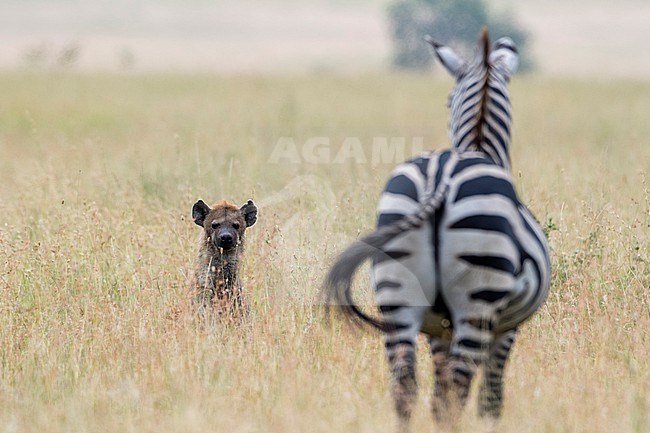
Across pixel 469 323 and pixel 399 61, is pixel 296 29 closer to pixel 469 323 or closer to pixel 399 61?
pixel 399 61

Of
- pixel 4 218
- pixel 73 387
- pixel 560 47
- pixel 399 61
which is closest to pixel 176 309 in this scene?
pixel 73 387

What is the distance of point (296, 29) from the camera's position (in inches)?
3851

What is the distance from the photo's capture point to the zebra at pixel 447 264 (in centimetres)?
431

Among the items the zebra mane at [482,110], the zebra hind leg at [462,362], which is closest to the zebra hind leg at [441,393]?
the zebra hind leg at [462,362]

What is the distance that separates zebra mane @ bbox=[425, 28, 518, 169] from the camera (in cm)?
491

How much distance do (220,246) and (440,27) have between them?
166 feet

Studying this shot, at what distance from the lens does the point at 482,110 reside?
488 cm

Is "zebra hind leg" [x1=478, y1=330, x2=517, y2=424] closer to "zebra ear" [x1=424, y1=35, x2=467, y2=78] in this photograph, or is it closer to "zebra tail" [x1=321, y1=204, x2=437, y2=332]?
"zebra tail" [x1=321, y1=204, x2=437, y2=332]

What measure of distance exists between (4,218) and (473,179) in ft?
21.7

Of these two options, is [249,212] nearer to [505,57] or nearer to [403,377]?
[505,57]

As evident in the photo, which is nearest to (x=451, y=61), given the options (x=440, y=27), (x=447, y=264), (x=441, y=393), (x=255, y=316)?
(x=447, y=264)

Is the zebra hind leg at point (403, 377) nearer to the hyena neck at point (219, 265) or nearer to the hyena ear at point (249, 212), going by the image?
the hyena neck at point (219, 265)

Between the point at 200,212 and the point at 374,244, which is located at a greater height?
the point at 200,212

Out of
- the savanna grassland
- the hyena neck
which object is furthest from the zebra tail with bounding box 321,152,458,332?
the hyena neck
